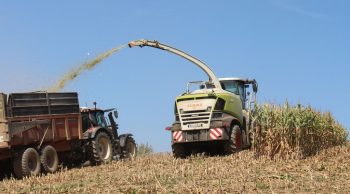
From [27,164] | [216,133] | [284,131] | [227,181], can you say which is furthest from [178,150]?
[227,181]

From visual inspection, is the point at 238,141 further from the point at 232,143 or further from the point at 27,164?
the point at 27,164

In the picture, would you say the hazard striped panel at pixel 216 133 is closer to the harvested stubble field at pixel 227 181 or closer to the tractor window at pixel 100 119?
the harvested stubble field at pixel 227 181

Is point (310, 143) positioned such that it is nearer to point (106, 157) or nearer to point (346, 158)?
point (346, 158)

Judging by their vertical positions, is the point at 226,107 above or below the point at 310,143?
above

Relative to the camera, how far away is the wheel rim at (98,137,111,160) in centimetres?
1678

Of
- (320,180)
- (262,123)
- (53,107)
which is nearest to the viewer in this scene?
(320,180)

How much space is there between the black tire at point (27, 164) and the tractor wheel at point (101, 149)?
8.23 ft

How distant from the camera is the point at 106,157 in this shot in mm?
17016

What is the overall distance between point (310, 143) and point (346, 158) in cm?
179

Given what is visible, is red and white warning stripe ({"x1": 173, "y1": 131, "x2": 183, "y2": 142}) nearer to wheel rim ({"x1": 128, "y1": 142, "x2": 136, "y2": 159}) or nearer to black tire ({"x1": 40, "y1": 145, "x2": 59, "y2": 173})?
wheel rim ({"x1": 128, "y1": 142, "x2": 136, "y2": 159})

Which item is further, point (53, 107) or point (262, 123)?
point (53, 107)

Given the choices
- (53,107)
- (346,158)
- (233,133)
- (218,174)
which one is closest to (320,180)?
(218,174)

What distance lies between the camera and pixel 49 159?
1445 centimetres

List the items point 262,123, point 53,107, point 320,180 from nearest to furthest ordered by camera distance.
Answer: point 320,180
point 262,123
point 53,107
